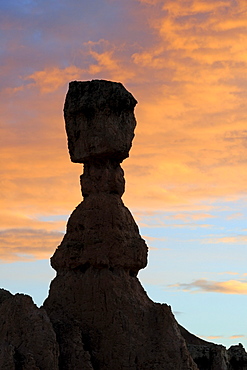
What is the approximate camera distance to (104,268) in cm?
2020

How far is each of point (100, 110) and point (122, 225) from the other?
297 cm

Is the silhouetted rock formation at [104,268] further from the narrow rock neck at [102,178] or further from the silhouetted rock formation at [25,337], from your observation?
the silhouetted rock formation at [25,337]

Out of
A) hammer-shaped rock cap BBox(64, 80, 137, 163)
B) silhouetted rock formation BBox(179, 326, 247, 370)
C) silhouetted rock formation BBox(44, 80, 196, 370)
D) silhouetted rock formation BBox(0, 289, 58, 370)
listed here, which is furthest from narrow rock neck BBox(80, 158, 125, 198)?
silhouetted rock formation BBox(179, 326, 247, 370)

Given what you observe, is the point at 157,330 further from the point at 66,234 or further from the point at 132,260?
the point at 66,234

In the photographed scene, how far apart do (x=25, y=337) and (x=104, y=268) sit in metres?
2.81

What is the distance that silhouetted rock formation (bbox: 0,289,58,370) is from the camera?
17.8 m

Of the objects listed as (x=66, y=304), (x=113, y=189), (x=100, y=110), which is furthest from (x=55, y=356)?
(x=100, y=110)

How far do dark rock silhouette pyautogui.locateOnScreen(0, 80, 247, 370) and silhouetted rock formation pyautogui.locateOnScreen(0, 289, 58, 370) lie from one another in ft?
0.07

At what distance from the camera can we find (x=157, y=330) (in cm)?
1988

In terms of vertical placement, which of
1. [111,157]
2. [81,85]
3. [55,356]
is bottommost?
[55,356]

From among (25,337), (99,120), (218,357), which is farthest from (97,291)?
(218,357)

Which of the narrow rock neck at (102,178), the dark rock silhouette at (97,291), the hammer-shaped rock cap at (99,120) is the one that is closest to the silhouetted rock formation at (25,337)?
the dark rock silhouette at (97,291)

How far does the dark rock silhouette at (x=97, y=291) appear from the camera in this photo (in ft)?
61.4

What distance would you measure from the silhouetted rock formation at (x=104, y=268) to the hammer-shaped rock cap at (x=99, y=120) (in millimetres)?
25
